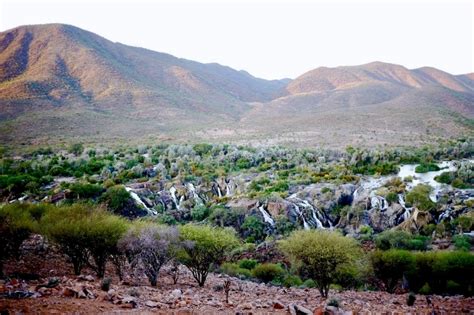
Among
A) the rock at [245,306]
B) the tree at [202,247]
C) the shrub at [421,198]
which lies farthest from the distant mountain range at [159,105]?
the rock at [245,306]

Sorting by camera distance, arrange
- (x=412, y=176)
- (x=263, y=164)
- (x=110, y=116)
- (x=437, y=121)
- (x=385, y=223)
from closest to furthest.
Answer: (x=385, y=223)
(x=412, y=176)
(x=263, y=164)
(x=437, y=121)
(x=110, y=116)

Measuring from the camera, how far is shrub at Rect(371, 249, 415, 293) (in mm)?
19359

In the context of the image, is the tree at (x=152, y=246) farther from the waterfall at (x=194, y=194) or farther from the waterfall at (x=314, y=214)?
the waterfall at (x=194, y=194)

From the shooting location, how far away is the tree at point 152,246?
49.2ft

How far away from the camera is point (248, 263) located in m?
24.7

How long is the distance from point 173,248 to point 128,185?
2674cm

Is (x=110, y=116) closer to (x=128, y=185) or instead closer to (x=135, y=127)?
(x=135, y=127)

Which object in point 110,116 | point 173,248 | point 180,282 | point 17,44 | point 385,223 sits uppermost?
point 17,44

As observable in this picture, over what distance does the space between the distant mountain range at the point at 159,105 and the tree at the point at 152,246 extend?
61229mm

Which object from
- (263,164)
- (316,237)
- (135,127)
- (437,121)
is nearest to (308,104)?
(437,121)

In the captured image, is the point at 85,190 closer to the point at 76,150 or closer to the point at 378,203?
the point at 76,150

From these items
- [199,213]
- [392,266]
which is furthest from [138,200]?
[392,266]

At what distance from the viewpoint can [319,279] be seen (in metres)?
16.2

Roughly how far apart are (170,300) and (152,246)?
11.4 ft
